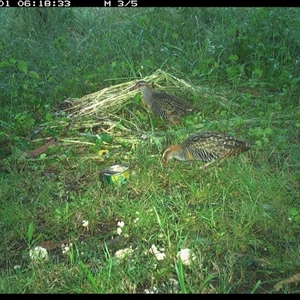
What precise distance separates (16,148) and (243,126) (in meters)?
2.38

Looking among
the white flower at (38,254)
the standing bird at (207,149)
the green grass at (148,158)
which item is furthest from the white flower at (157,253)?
the standing bird at (207,149)

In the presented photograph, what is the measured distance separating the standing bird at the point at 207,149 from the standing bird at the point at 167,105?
108 centimetres

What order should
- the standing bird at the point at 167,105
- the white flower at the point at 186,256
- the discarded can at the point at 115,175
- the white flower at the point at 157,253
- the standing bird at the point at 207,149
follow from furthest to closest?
the standing bird at the point at 167,105, the standing bird at the point at 207,149, the discarded can at the point at 115,175, the white flower at the point at 157,253, the white flower at the point at 186,256

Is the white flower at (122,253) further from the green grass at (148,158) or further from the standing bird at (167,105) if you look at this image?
the standing bird at (167,105)

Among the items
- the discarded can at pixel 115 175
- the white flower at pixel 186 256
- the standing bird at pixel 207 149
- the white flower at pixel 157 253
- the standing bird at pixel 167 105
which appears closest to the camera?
the white flower at pixel 186 256

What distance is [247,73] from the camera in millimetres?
7539

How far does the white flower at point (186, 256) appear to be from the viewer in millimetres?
3877

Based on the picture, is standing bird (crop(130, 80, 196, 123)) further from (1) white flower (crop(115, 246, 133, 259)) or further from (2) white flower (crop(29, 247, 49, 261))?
Result: (2) white flower (crop(29, 247, 49, 261))

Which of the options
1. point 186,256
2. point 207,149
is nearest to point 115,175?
point 207,149

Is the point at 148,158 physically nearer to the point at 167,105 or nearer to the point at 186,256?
the point at 167,105

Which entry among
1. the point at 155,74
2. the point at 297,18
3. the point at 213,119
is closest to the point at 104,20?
the point at 155,74

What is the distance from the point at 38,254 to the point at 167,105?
2899mm

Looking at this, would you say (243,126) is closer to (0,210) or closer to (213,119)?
(213,119)

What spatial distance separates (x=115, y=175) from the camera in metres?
5.04
